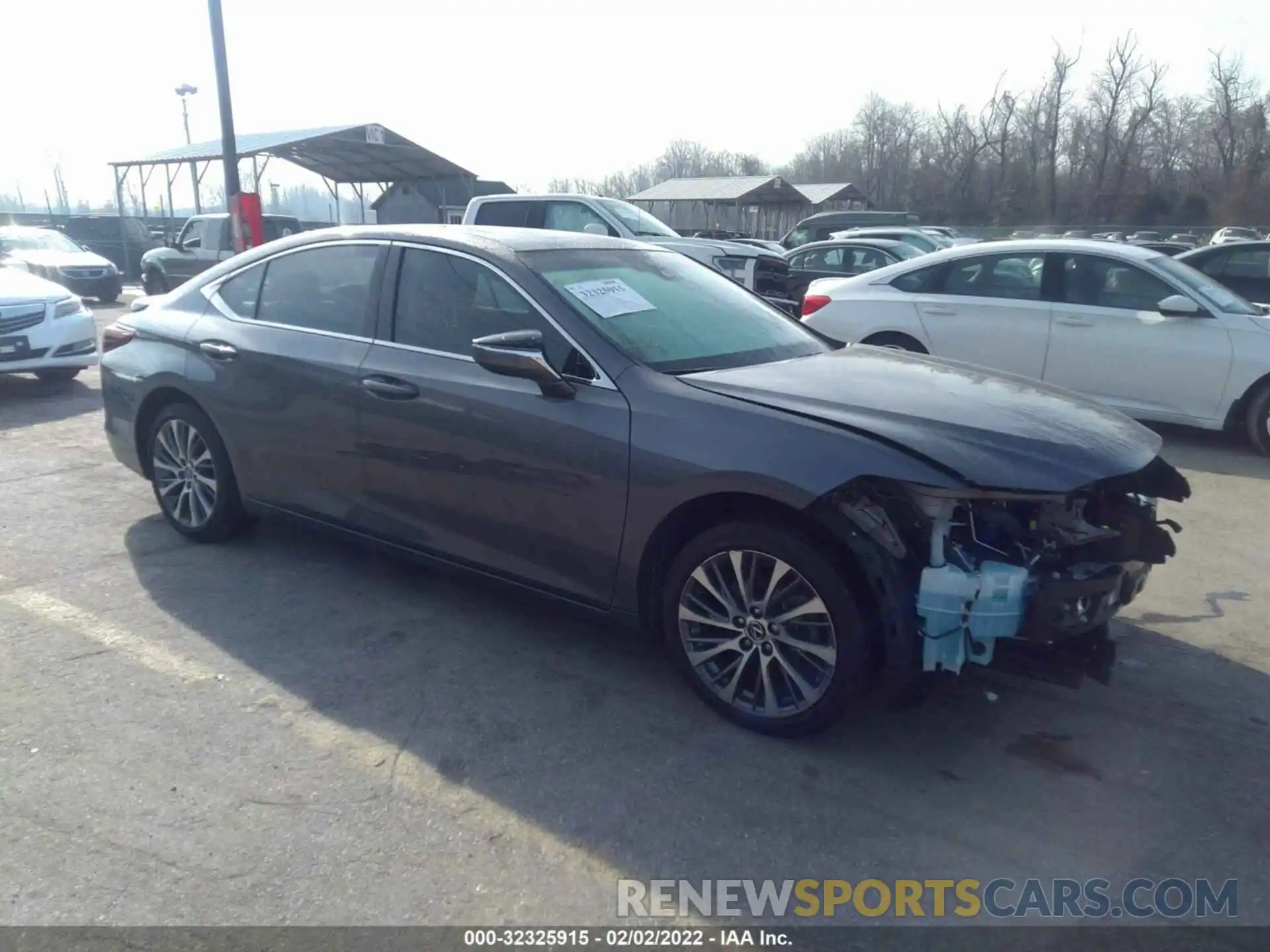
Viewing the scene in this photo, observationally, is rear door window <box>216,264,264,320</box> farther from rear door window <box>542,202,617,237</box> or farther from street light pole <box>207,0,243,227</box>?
street light pole <box>207,0,243,227</box>

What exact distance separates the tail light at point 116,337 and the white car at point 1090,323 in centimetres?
482

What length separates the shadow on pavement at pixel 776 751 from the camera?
2875 mm

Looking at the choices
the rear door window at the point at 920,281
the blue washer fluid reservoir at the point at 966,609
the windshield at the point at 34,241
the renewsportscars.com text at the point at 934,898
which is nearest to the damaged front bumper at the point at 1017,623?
the blue washer fluid reservoir at the point at 966,609

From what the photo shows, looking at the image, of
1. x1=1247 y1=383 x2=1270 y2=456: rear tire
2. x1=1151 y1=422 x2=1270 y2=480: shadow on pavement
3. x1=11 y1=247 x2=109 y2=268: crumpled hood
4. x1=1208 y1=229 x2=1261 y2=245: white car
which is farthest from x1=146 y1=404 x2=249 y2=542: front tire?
x1=1208 y1=229 x2=1261 y2=245: white car

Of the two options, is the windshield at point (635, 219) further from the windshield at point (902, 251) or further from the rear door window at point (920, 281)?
the rear door window at point (920, 281)

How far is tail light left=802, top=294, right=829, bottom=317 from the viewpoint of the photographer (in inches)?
357

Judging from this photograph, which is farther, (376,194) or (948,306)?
(376,194)

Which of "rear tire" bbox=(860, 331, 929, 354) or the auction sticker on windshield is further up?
the auction sticker on windshield

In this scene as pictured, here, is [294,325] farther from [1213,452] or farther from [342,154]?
[342,154]

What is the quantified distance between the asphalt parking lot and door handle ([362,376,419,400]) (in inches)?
37.3

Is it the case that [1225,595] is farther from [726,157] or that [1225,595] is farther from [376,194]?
[726,157]

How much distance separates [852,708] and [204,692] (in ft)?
8.06

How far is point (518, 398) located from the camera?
151 inches

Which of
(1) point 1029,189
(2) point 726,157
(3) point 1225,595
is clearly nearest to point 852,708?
A: (3) point 1225,595
